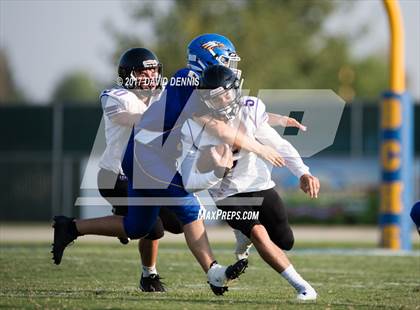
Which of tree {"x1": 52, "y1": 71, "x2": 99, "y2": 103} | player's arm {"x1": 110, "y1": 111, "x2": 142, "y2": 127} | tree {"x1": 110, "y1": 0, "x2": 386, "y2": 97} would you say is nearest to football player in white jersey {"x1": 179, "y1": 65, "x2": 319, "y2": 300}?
player's arm {"x1": 110, "y1": 111, "x2": 142, "y2": 127}

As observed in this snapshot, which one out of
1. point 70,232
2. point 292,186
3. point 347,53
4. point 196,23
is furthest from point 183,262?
point 347,53

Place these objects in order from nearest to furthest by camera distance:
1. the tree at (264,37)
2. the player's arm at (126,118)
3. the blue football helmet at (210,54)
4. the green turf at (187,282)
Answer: the green turf at (187,282) → the blue football helmet at (210,54) → the player's arm at (126,118) → the tree at (264,37)

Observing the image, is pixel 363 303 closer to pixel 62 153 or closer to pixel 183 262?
pixel 183 262

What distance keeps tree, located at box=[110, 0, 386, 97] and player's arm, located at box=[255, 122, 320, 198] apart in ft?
73.5

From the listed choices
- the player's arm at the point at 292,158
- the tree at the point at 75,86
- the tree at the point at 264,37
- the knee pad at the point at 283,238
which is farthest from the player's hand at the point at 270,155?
the tree at the point at 75,86

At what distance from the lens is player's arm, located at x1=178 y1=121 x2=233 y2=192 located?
607cm

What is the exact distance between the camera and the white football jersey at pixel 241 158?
20.0ft

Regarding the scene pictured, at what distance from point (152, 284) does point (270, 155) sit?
1555mm

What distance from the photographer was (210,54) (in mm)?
6523

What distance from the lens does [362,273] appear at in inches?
333

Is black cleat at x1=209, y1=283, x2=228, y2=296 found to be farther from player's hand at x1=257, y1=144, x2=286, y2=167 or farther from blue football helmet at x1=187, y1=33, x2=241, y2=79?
blue football helmet at x1=187, y1=33, x2=241, y2=79

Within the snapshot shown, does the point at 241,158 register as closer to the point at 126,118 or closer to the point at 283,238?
the point at 283,238

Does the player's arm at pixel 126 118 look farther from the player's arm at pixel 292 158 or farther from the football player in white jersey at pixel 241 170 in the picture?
the player's arm at pixel 292 158

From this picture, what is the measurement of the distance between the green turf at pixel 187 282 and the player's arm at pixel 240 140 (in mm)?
926
